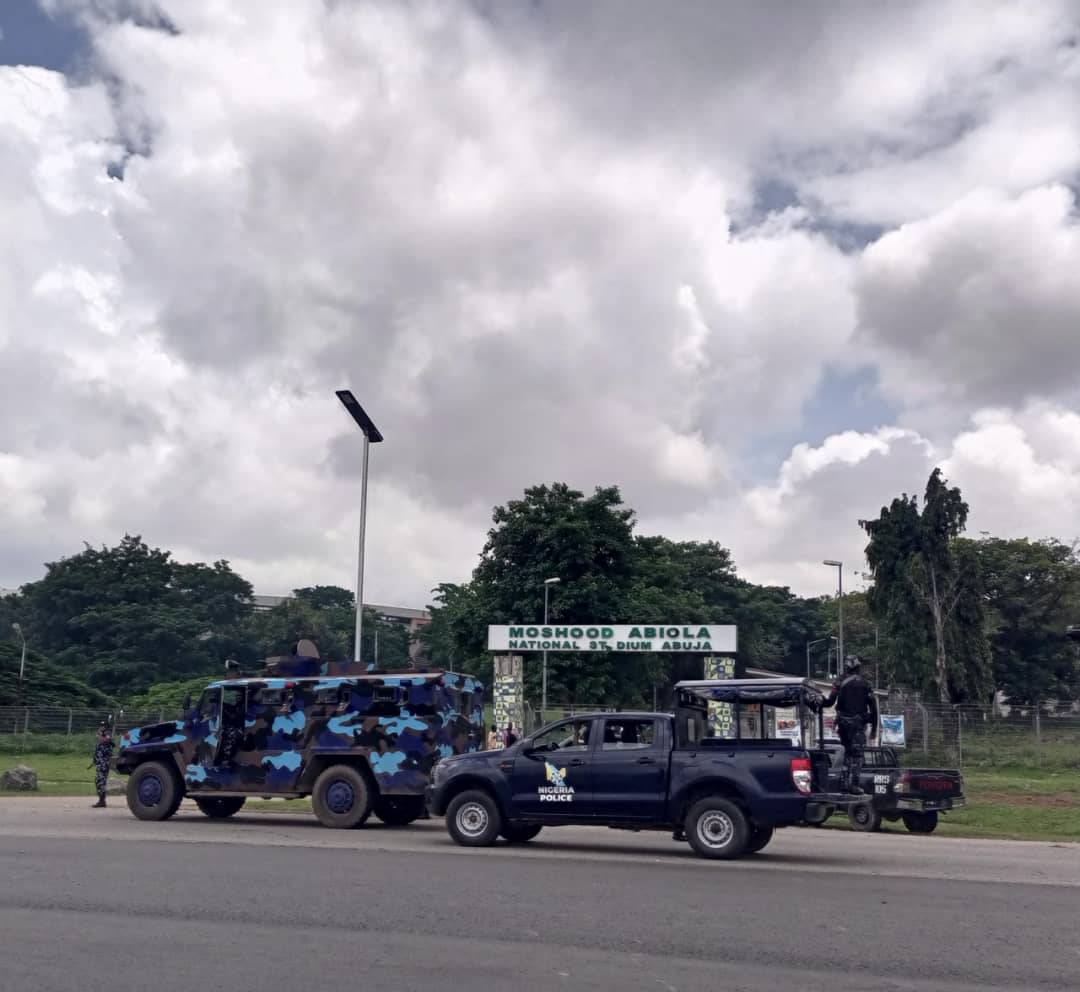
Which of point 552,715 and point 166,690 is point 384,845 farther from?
point 166,690

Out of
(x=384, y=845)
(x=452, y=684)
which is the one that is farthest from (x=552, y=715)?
(x=384, y=845)

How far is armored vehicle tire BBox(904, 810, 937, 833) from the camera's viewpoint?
19438mm

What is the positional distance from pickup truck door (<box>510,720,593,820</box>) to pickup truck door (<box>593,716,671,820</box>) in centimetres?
18

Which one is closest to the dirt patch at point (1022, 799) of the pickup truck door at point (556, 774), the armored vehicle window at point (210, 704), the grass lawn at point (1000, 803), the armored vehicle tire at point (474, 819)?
the grass lawn at point (1000, 803)

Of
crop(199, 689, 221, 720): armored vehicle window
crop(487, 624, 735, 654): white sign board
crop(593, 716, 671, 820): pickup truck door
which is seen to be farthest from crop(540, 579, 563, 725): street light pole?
crop(593, 716, 671, 820): pickup truck door

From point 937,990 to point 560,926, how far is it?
3.07 m

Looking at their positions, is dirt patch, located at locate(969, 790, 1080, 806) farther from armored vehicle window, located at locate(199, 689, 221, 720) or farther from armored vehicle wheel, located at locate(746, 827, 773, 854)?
armored vehicle window, located at locate(199, 689, 221, 720)

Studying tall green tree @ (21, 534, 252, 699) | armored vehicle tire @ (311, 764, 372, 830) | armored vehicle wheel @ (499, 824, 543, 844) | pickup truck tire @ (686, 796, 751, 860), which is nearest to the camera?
pickup truck tire @ (686, 796, 751, 860)

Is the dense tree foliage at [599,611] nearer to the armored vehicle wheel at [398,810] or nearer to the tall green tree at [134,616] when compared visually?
the tall green tree at [134,616]

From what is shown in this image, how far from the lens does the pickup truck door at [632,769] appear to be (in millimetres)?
14727

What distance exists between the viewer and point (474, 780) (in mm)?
15781

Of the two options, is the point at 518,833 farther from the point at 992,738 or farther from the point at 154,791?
the point at 992,738

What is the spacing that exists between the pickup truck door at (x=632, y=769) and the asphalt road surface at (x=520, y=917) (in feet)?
2.25

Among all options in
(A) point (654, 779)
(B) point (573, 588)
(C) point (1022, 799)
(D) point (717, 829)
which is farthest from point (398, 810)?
(B) point (573, 588)
